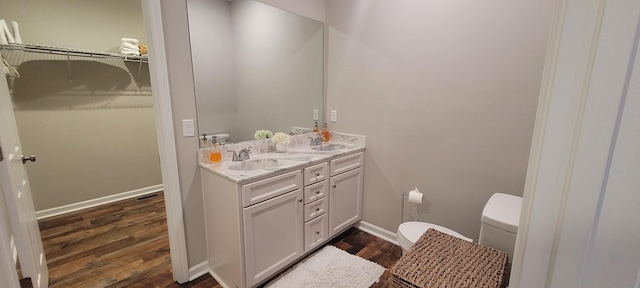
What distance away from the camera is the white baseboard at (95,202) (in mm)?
2836

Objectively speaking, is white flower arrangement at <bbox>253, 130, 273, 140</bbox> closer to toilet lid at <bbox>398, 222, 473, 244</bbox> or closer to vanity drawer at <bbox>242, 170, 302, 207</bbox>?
vanity drawer at <bbox>242, 170, 302, 207</bbox>

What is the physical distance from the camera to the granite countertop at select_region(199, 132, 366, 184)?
166 cm

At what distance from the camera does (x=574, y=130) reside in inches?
14.4

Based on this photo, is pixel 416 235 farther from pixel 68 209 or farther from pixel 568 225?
pixel 68 209

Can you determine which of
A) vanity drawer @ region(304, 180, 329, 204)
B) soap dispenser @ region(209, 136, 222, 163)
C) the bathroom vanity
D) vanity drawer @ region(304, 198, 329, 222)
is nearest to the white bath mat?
the bathroom vanity

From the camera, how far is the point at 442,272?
1.15 metres

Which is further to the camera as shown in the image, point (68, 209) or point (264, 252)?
point (68, 209)

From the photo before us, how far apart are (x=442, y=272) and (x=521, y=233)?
0.84m

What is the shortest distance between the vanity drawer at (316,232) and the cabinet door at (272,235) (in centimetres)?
5

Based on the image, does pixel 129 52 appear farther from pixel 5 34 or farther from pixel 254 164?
pixel 254 164

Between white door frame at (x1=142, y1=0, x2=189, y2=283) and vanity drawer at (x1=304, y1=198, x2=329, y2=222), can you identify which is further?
vanity drawer at (x1=304, y1=198, x2=329, y2=222)

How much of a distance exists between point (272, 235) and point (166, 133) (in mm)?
972

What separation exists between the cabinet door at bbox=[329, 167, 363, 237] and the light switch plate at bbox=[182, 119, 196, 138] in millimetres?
1133

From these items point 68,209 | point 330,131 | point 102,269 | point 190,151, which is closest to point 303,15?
point 330,131
